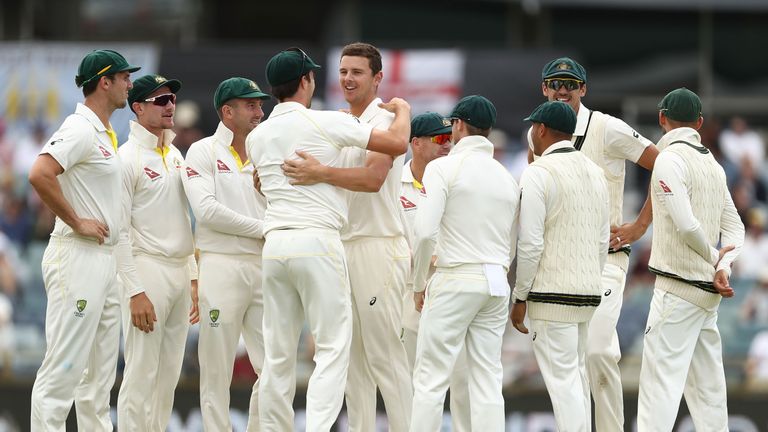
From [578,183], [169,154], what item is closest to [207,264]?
[169,154]

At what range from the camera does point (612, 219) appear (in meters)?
9.04

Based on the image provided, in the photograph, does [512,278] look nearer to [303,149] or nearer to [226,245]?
[226,245]

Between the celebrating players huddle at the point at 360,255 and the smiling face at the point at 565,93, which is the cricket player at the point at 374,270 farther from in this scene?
the smiling face at the point at 565,93

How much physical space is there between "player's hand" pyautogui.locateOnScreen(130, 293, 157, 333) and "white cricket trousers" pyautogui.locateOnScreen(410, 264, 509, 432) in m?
1.89

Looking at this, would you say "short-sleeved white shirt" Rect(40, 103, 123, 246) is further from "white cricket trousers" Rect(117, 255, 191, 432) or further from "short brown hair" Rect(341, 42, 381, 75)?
"short brown hair" Rect(341, 42, 381, 75)

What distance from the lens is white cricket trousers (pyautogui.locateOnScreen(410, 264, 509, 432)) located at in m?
7.97

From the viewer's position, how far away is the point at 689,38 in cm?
2119

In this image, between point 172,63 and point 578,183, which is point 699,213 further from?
point 172,63

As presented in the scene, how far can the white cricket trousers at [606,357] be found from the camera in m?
8.81

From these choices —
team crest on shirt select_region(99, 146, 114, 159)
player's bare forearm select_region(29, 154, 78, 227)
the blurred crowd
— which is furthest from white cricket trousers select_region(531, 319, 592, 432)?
the blurred crowd

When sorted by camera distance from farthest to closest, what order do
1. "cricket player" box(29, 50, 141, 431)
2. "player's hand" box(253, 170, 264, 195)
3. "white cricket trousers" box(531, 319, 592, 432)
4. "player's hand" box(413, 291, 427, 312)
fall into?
"player's hand" box(253, 170, 264, 195), "player's hand" box(413, 291, 427, 312), "white cricket trousers" box(531, 319, 592, 432), "cricket player" box(29, 50, 141, 431)

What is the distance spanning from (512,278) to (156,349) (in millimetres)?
6107

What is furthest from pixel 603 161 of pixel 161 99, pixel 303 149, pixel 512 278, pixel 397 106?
pixel 512 278

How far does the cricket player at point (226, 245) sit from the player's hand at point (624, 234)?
2462mm
